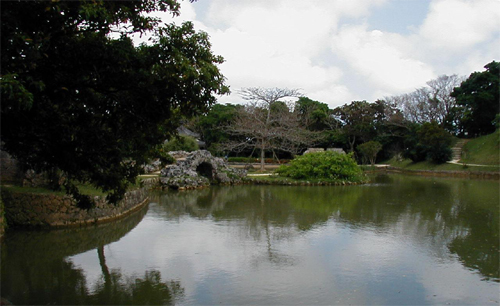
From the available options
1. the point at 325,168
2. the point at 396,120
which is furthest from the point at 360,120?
the point at 325,168

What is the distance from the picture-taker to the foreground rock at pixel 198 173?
18.2 meters

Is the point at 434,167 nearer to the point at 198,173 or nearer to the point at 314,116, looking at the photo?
the point at 314,116

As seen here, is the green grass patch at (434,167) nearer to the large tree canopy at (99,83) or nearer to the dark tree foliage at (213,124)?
the dark tree foliage at (213,124)

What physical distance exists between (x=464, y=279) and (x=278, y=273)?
2.78 m

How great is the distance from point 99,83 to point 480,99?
Answer: 1318 inches

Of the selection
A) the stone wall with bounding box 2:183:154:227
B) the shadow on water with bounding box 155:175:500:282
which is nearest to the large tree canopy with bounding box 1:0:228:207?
the stone wall with bounding box 2:183:154:227

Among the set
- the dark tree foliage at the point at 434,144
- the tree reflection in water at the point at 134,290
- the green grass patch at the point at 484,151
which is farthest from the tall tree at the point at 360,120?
the tree reflection in water at the point at 134,290

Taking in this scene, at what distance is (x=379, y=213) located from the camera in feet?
37.5

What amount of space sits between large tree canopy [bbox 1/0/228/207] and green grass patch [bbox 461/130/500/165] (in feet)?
87.2

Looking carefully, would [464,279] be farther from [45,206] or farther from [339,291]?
[45,206]

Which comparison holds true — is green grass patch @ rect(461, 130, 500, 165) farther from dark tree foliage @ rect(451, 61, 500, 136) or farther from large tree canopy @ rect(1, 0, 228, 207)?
large tree canopy @ rect(1, 0, 228, 207)

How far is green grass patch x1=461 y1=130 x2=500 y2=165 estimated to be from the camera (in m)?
26.8

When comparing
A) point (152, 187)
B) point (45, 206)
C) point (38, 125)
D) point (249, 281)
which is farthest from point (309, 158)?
point (38, 125)

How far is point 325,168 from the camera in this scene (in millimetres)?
20703
